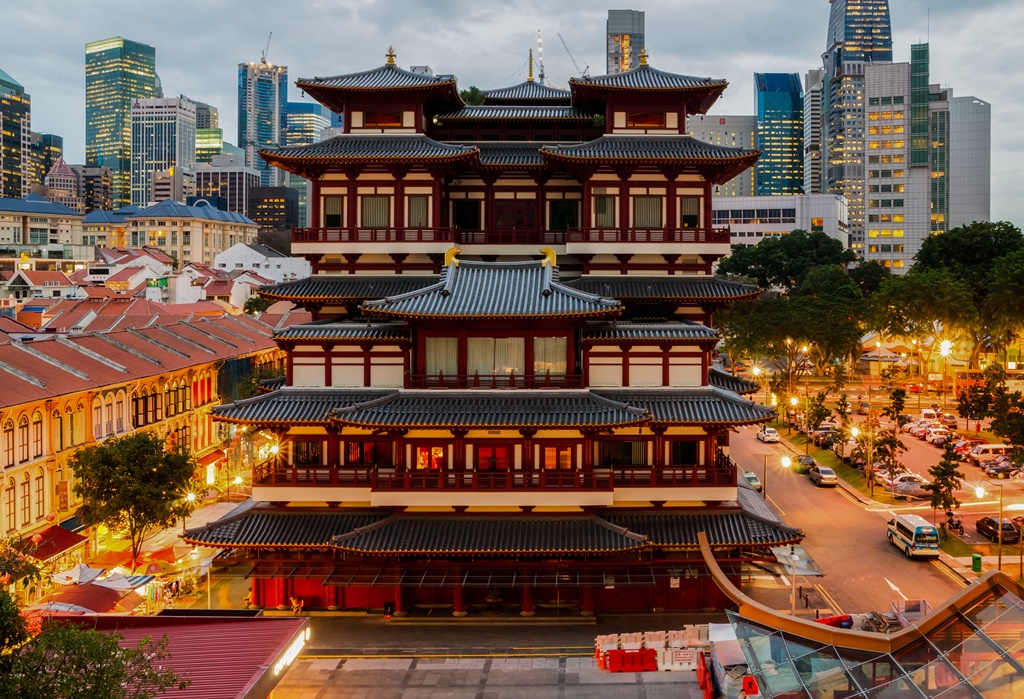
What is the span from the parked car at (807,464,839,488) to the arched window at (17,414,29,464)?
5346cm

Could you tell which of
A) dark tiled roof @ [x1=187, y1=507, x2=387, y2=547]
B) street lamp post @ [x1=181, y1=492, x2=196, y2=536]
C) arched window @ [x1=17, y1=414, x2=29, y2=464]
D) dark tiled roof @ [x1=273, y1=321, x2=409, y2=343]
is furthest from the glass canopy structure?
arched window @ [x1=17, y1=414, x2=29, y2=464]

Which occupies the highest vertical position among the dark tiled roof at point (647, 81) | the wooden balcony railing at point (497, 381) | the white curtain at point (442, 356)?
the dark tiled roof at point (647, 81)

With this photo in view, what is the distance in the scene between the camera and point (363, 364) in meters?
40.8

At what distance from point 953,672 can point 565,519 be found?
19950 mm

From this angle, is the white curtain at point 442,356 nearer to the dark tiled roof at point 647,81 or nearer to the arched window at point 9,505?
the dark tiled roof at point 647,81

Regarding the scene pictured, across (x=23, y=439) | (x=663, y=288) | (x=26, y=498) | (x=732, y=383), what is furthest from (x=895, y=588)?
(x=23, y=439)

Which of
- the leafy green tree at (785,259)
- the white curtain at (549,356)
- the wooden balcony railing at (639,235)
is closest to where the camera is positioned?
the white curtain at (549,356)

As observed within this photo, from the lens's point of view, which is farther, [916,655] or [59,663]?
[916,655]

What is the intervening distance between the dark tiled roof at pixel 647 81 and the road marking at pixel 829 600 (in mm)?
25588

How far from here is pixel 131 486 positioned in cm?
4381

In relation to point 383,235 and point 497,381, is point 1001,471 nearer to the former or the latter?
point 497,381

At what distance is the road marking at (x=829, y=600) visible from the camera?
39.1 m

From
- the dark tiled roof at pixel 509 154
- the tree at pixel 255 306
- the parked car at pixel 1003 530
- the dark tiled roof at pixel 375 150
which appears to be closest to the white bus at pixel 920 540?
the parked car at pixel 1003 530

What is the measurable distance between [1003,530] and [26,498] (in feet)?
179
